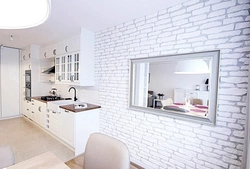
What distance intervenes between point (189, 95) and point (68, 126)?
2.16 m

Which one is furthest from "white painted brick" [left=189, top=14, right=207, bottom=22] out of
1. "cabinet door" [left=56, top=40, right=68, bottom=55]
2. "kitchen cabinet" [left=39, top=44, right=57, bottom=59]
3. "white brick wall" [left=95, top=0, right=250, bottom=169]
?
"kitchen cabinet" [left=39, top=44, right=57, bottom=59]

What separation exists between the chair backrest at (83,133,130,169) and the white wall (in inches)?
44.5

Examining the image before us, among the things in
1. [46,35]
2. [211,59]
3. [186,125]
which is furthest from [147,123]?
[46,35]

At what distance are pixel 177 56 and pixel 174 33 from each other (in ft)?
1.00

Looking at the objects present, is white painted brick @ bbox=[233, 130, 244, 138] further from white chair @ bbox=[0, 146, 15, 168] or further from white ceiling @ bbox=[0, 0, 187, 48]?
white chair @ bbox=[0, 146, 15, 168]

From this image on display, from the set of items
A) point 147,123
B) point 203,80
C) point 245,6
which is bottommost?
point 147,123

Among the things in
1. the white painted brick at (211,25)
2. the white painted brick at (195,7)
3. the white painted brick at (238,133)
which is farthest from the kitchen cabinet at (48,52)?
the white painted brick at (238,133)

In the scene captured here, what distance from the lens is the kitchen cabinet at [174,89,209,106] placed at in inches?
59.7

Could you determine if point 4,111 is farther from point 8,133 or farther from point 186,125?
point 186,125

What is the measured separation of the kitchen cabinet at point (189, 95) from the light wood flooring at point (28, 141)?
6.85ft

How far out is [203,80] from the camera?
1.54 metres

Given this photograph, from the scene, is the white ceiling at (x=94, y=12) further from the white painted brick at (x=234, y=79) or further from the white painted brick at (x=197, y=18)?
the white painted brick at (x=234, y=79)

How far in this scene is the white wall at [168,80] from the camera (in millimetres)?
1650

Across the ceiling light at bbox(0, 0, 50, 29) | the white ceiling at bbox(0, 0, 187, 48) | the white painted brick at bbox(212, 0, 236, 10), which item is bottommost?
the ceiling light at bbox(0, 0, 50, 29)
